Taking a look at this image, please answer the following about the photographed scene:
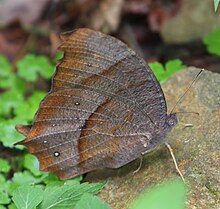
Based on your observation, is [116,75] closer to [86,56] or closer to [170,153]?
[86,56]

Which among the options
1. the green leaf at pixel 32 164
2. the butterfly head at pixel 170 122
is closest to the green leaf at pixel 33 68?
the green leaf at pixel 32 164

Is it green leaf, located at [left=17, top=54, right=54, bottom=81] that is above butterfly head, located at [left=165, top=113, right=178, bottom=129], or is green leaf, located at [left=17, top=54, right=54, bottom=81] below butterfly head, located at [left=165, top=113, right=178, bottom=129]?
below

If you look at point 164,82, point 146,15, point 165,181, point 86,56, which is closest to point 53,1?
point 146,15

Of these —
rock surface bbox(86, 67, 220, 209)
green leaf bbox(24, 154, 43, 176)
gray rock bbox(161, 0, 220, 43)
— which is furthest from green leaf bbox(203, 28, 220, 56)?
green leaf bbox(24, 154, 43, 176)

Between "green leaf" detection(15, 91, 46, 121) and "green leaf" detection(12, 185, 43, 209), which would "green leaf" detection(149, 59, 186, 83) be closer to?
"green leaf" detection(15, 91, 46, 121)

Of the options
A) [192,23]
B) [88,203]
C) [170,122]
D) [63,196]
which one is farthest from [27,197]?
[192,23]

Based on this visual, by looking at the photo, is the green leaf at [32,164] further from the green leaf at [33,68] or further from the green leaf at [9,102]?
the green leaf at [33,68]
